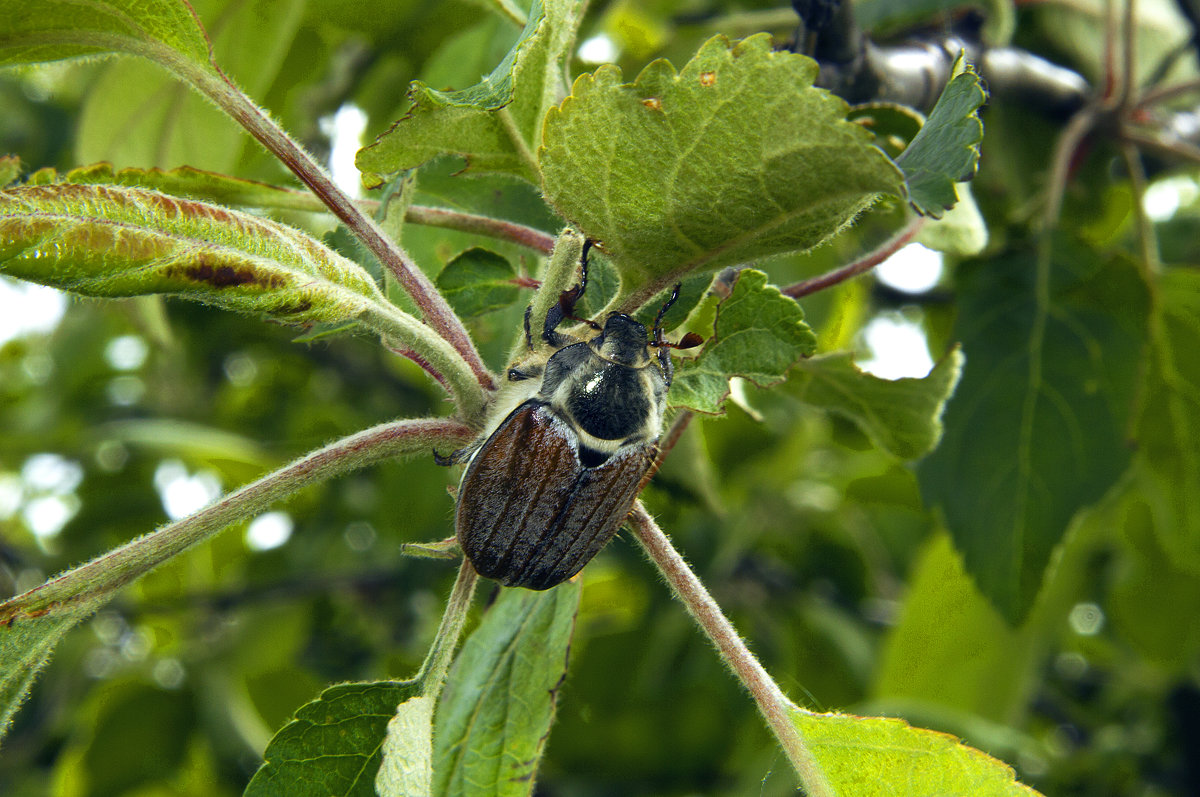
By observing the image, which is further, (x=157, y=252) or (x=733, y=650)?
(x=733, y=650)

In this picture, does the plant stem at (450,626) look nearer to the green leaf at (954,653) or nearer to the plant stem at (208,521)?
the plant stem at (208,521)

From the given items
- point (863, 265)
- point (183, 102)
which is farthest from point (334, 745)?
point (183, 102)

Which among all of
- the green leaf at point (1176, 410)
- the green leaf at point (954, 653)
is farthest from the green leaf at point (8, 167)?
the green leaf at point (954, 653)

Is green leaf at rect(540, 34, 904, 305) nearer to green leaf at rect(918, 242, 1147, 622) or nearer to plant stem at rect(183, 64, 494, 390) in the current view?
plant stem at rect(183, 64, 494, 390)

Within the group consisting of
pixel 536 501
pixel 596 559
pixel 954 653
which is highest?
pixel 536 501

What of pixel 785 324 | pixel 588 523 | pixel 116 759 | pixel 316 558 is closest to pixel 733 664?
pixel 588 523

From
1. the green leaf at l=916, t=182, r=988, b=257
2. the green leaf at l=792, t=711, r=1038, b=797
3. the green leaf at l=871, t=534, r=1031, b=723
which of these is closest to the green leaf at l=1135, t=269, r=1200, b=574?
the green leaf at l=871, t=534, r=1031, b=723

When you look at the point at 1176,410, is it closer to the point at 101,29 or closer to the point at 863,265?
the point at 863,265
